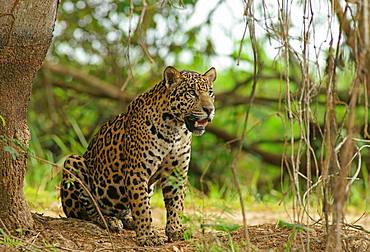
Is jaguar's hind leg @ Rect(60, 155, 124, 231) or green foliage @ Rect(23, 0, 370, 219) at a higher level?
green foliage @ Rect(23, 0, 370, 219)

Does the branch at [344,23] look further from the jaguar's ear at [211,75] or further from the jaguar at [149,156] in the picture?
the jaguar's ear at [211,75]

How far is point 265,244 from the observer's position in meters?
5.83

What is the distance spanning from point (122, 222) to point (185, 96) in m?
1.20

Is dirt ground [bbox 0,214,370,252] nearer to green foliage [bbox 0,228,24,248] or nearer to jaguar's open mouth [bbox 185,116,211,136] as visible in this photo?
green foliage [bbox 0,228,24,248]

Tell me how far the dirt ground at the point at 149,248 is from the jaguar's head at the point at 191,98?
74cm

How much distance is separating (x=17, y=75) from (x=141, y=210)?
1263 millimetres

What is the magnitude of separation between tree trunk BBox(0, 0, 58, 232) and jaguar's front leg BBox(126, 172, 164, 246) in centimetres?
79

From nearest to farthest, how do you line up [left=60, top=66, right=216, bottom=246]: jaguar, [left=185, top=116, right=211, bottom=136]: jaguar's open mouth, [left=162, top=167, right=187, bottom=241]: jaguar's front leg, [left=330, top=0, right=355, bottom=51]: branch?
[left=330, top=0, right=355, bottom=51]: branch
[left=185, top=116, right=211, bottom=136]: jaguar's open mouth
[left=60, top=66, right=216, bottom=246]: jaguar
[left=162, top=167, right=187, bottom=241]: jaguar's front leg

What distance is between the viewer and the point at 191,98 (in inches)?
235

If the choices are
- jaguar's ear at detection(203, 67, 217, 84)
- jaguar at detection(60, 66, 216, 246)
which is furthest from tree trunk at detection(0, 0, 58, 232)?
jaguar's ear at detection(203, 67, 217, 84)

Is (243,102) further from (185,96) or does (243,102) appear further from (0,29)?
(0,29)

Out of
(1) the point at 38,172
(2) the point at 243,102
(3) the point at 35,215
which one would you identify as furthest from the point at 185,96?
(2) the point at 243,102

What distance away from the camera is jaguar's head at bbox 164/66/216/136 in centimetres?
588

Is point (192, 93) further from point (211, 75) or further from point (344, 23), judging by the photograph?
point (344, 23)
